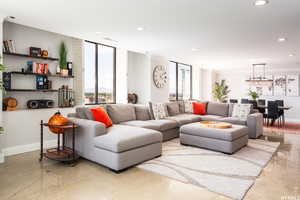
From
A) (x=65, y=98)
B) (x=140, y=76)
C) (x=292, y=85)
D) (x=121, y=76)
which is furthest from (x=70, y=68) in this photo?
(x=292, y=85)

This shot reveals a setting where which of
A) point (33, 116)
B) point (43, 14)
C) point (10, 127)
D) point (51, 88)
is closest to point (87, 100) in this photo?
point (51, 88)

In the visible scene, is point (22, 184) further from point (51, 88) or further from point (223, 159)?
point (223, 159)

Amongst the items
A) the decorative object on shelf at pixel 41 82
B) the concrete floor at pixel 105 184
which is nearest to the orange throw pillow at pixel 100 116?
the concrete floor at pixel 105 184

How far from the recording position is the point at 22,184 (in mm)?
2402

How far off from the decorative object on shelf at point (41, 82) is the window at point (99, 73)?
1.15m

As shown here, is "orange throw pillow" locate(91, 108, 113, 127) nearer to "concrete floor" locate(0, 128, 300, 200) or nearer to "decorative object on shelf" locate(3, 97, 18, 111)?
"concrete floor" locate(0, 128, 300, 200)

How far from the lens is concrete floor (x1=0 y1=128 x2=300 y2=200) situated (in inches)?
84.6

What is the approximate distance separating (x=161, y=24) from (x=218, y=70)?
24.5ft

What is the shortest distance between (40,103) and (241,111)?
502 centimetres

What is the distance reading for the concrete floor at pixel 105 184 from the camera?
84.6 inches

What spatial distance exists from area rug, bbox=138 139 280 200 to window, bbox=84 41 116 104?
2444 mm

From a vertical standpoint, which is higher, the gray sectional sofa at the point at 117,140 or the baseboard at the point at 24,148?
the gray sectional sofa at the point at 117,140

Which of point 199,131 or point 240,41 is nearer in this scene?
point 199,131

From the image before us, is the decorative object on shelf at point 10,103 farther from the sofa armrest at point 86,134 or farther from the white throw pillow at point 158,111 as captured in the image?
the white throw pillow at point 158,111
